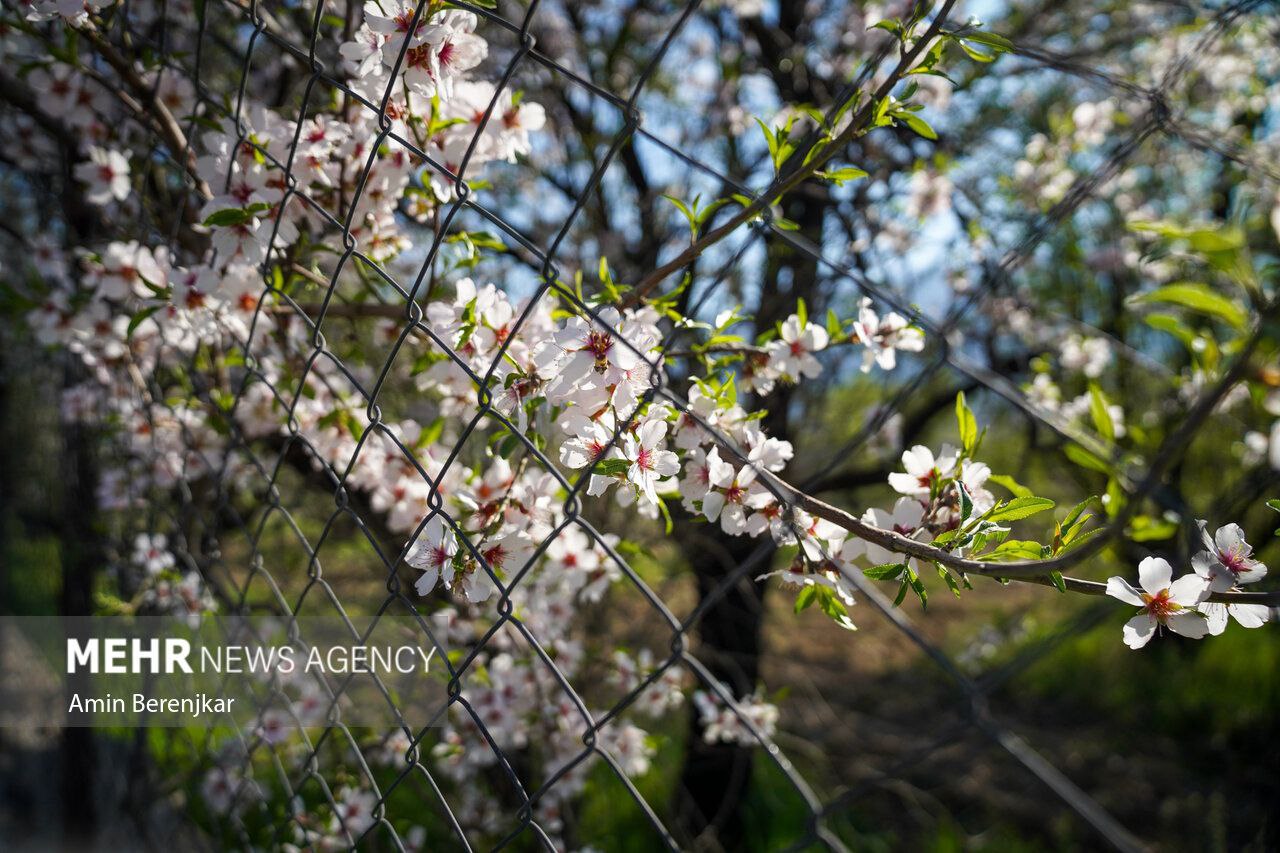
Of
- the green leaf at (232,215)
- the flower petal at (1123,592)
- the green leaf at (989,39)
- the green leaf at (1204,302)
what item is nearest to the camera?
the green leaf at (1204,302)

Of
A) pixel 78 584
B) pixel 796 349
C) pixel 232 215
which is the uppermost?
pixel 78 584

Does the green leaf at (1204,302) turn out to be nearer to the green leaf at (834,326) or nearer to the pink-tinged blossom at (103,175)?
the green leaf at (834,326)

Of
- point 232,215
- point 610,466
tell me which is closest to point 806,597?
point 610,466

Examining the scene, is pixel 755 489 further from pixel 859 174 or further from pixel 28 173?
pixel 28 173

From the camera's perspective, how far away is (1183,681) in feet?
14.5

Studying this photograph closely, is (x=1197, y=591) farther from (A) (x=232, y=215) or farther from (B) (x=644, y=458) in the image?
(A) (x=232, y=215)

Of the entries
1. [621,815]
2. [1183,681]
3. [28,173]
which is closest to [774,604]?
[1183,681]

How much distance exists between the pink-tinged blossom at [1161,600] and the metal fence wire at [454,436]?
0.13 metres

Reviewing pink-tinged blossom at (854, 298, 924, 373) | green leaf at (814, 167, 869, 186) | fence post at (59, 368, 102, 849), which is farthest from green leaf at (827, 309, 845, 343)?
fence post at (59, 368, 102, 849)

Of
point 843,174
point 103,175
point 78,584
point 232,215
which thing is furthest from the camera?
point 78,584

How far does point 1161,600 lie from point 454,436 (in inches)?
63.5

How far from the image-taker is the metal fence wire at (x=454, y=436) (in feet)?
1.94

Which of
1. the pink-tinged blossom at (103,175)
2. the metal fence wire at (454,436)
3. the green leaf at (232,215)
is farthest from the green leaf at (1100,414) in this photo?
the pink-tinged blossom at (103,175)

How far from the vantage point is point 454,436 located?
1.97 meters
